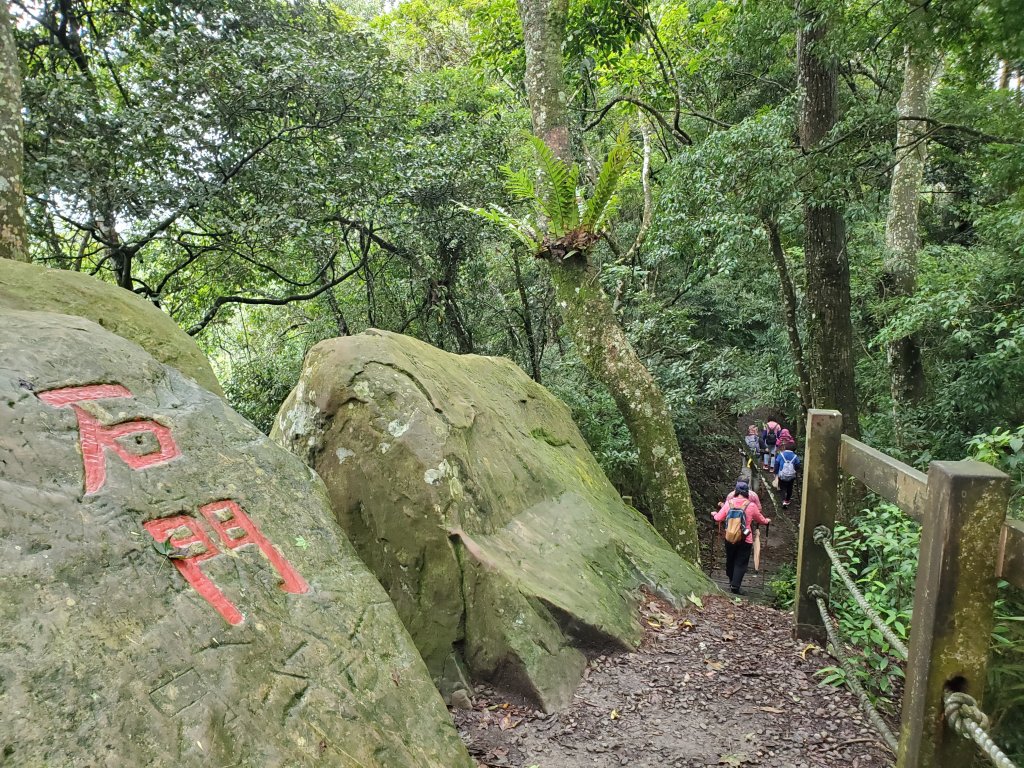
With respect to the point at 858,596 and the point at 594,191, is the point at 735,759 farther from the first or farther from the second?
the point at 594,191

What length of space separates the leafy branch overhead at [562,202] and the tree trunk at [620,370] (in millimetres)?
217

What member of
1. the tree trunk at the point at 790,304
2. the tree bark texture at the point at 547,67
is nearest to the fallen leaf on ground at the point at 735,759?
the tree bark texture at the point at 547,67

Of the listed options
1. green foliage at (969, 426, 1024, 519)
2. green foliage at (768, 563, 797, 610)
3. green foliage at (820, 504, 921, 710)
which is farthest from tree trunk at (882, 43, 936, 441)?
Answer: green foliage at (820, 504, 921, 710)

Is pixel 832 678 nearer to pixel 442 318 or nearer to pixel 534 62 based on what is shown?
pixel 534 62

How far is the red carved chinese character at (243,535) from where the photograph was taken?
2711mm

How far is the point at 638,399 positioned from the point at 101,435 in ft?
17.7

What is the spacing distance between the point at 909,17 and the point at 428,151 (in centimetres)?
599

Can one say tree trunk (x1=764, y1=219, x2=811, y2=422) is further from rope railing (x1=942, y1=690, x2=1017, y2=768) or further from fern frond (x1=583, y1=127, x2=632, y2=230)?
rope railing (x1=942, y1=690, x2=1017, y2=768)

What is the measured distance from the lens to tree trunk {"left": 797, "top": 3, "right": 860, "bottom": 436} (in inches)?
291

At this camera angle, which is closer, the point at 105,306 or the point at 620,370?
the point at 105,306

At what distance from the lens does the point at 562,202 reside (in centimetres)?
665

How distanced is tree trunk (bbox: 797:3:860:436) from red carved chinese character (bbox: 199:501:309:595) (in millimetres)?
6777

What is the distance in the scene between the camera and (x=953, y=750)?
8.02ft

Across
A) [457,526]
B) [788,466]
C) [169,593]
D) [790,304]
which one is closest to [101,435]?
[169,593]
